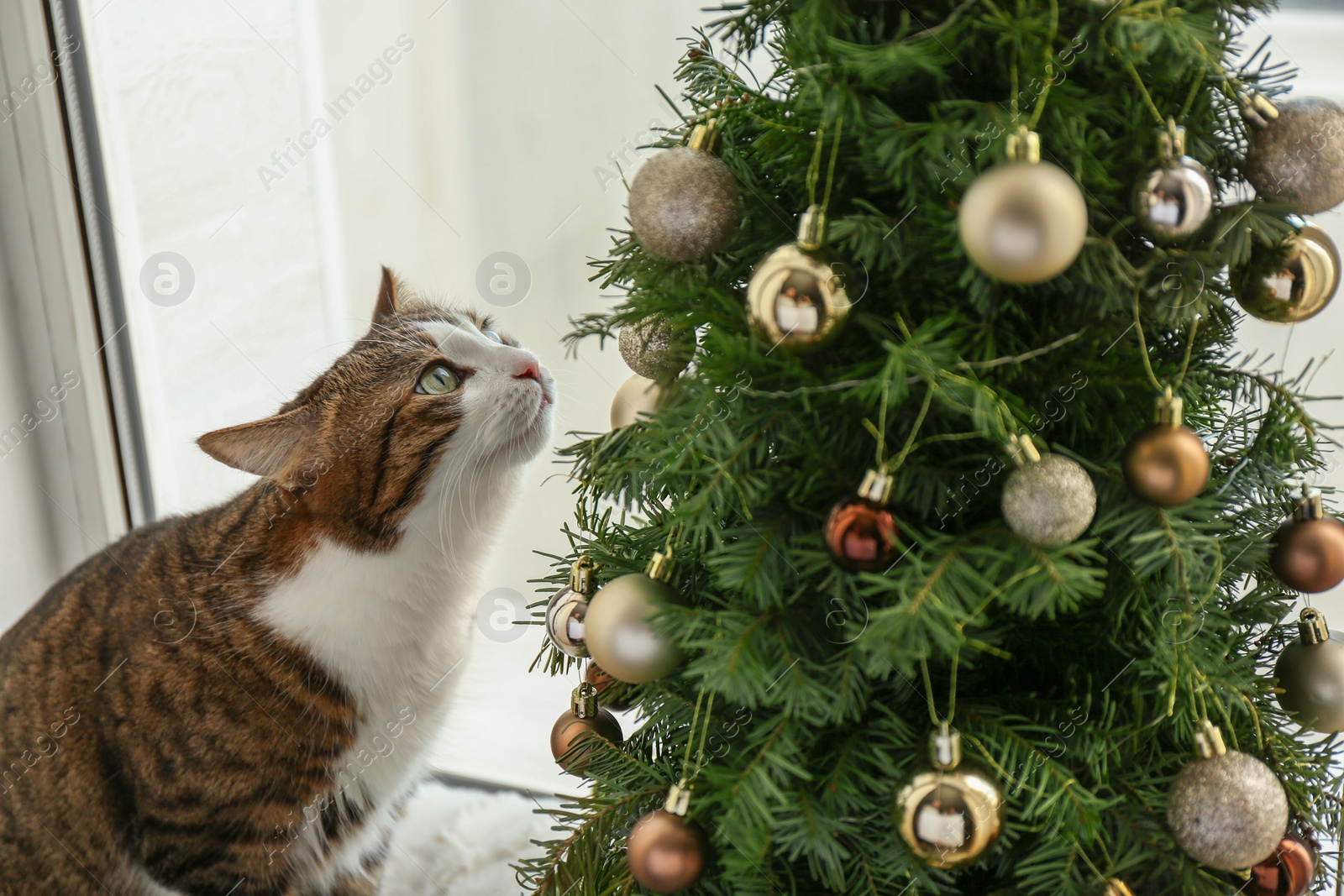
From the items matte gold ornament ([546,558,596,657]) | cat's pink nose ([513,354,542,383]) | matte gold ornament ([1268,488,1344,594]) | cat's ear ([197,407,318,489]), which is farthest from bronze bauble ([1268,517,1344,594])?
cat's ear ([197,407,318,489])

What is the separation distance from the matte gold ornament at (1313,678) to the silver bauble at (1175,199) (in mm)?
311

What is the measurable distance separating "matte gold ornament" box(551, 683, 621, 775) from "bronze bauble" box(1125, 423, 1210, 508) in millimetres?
426

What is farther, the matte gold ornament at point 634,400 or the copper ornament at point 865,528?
the matte gold ornament at point 634,400

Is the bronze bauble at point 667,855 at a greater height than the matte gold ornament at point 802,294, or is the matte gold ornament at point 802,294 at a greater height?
the matte gold ornament at point 802,294

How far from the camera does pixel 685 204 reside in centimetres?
60

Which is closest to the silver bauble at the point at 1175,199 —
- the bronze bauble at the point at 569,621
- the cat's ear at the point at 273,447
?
A: the bronze bauble at the point at 569,621

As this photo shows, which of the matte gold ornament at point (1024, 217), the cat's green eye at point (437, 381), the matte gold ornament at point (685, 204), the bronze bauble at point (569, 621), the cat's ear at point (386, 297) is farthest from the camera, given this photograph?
the cat's ear at point (386, 297)

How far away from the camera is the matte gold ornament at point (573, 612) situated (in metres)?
0.72

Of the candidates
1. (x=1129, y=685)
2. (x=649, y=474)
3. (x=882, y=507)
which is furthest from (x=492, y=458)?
(x=1129, y=685)

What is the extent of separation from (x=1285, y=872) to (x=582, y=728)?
48cm

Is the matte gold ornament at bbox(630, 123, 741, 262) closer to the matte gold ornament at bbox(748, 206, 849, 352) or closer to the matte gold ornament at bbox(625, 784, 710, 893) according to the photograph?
the matte gold ornament at bbox(748, 206, 849, 352)

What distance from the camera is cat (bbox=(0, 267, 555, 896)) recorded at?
2.65ft

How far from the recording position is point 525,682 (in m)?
1.38

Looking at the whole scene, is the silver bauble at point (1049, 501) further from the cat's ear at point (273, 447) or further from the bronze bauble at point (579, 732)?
the cat's ear at point (273, 447)
